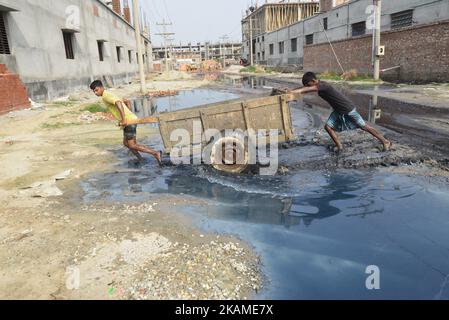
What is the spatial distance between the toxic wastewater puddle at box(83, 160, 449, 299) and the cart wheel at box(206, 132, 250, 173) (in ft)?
0.76

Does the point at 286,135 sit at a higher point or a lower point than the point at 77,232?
higher

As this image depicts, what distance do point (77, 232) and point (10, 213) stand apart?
1268 millimetres

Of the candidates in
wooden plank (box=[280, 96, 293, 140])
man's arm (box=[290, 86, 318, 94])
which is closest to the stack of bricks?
wooden plank (box=[280, 96, 293, 140])

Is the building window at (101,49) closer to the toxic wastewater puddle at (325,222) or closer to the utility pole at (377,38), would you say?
the utility pole at (377,38)

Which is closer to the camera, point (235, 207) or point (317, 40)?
point (235, 207)

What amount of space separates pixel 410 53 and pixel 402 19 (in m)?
4.89

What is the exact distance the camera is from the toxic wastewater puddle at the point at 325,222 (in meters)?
3.05

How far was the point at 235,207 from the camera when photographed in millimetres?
4703

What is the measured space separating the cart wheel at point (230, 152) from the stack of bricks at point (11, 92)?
8.74 metres

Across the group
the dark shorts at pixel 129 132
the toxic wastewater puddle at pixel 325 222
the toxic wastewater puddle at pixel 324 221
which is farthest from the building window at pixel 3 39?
the toxic wastewater puddle at pixel 325 222

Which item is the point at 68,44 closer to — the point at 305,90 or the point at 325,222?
the point at 305,90

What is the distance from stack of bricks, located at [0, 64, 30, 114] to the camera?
11.2 meters
